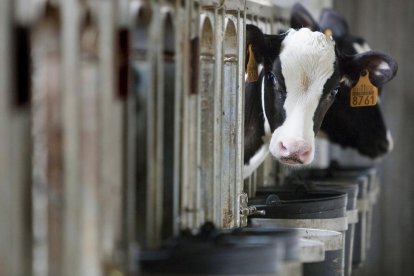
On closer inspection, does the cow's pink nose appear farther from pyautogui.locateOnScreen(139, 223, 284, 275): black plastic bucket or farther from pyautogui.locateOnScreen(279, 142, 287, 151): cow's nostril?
pyautogui.locateOnScreen(139, 223, 284, 275): black plastic bucket

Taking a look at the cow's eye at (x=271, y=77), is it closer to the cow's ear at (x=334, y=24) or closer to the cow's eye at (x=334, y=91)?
the cow's eye at (x=334, y=91)

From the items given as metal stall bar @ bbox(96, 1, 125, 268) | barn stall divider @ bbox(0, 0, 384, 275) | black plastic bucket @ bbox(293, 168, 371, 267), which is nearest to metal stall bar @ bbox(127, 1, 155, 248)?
barn stall divider @ bbox(0, 0, 384, 275)

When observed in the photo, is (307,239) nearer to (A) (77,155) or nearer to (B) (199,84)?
(B) (199,84)

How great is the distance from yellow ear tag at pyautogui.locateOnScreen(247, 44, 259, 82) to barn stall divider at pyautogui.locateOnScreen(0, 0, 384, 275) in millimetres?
1919

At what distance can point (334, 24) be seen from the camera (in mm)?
8391

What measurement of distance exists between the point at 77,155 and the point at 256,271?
0.68 metres

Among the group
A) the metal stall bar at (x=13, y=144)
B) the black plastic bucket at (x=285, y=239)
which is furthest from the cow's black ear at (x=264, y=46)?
the metal stall bar at (x=13, y=144)

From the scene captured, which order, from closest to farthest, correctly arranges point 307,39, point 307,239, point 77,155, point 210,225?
point 77,155
point 210,225
point 307,239
point 307,39

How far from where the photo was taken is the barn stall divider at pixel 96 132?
112 inches

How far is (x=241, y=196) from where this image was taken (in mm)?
4961

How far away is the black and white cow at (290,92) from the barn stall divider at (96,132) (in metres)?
1.64

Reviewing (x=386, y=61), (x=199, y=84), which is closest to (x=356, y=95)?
(x=386, y=61)

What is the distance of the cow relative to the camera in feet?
20.8

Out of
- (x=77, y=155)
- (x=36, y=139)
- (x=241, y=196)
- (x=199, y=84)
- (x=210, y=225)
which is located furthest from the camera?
(x=241, y=196)
